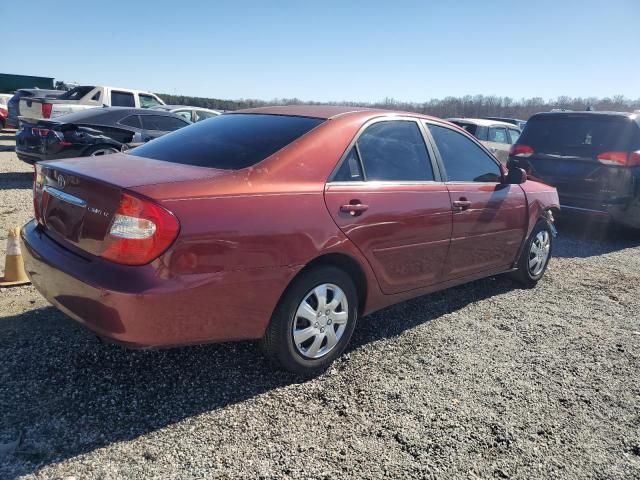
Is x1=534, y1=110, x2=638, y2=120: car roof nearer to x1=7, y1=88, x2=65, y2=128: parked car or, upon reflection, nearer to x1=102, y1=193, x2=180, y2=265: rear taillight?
x1=102, y1=193, x2=180, y2=265: rear taillight

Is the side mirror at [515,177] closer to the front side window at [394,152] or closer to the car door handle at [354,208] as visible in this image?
the front side window at [394,152]

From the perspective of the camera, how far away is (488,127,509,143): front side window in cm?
1251

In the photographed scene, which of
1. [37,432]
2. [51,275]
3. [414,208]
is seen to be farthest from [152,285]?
[414,208]

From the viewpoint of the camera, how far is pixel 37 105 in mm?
12461

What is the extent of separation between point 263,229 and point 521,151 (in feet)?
20.6

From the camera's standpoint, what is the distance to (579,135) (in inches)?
287

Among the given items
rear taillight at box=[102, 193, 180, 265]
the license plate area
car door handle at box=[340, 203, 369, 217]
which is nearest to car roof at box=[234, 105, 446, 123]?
A: car door handle at box=[340, 203, 369, 217]

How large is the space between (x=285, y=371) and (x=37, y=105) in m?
12.2

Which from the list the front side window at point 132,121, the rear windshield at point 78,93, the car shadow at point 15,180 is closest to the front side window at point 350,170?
the car shadow at point 15,180

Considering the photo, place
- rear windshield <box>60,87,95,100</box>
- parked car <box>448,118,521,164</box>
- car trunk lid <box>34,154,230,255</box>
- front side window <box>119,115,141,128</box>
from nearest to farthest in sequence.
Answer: car trunk lid <box>34,154,230,255</box>, front side window <box>119,115,141,128</box>, parked car <box>448,118,521,164</box>, rear windshield <box>60,87,95,100</box>

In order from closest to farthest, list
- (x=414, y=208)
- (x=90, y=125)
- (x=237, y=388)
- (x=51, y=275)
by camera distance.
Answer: (x=51, y=275) < (x=237, y=388) < (x=414, y=208) < (x=90, y=125)

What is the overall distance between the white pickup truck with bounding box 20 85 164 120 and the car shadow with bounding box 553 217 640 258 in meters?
10.6

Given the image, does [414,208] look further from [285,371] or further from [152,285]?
[152,285]

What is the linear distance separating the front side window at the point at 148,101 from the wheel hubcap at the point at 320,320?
14453mm
